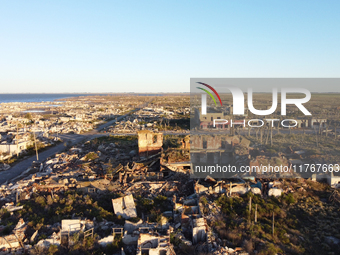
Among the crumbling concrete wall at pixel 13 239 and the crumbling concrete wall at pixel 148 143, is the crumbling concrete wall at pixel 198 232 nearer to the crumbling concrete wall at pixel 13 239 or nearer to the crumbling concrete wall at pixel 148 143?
the crumbling concrete wall at pixel 13 239

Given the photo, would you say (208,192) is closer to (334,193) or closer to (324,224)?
(324,224)

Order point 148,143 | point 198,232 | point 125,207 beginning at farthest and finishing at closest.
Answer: point 148,143
point 125,207
point 198,232

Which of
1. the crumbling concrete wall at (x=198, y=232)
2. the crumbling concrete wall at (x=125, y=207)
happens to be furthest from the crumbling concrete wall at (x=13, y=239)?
the crumbling concrete wall at (x=198, y=232)

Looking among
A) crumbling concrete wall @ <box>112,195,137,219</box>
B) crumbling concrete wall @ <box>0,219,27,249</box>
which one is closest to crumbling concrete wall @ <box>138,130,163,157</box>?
crumbling concrete wall @ <box>112,195,137,219</box>

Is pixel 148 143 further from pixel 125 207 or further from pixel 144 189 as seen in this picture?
pixel 125 207

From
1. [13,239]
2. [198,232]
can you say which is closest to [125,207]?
[198,232]

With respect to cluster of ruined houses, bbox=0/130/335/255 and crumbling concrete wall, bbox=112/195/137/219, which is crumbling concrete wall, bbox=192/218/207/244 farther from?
crumbling concrete wall, bbox=112/195/137/219

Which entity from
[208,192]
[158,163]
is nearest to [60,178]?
[158,163]

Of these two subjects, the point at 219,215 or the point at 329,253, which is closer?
the point at 329,253
